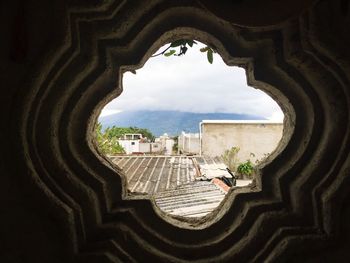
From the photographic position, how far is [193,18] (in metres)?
1.18

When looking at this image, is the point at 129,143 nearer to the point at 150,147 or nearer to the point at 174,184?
the point at 150,147

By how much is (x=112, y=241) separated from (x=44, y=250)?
215 millimetres

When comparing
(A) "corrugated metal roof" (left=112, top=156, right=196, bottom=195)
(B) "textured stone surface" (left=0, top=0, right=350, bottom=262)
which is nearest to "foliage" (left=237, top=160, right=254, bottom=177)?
(A) "corrugated metal roof" (left=112, top=156, right=196, bottom=195)

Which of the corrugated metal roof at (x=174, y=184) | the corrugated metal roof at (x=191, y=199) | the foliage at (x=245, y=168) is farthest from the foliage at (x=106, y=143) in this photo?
the corrugated metal roof at (x=191, y=199)

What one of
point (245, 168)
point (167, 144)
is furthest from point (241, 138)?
point (167, 144)

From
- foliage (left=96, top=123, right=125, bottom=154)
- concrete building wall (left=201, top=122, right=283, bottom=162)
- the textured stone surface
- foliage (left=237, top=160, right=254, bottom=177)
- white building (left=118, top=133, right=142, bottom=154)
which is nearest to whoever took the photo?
the textured stone surface

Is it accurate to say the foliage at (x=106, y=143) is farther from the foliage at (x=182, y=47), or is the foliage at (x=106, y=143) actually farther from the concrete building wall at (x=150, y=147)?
the concrete building wall at (x=150, y=147)

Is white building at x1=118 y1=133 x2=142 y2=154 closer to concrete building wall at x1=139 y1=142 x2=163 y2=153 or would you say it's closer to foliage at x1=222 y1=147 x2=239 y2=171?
concrete building wall at x1=139 y1=142 x2=163 y2=153

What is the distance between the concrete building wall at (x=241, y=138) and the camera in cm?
1669

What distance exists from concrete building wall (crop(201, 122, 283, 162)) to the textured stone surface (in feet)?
50.6

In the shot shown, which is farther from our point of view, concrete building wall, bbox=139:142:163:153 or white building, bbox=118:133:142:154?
concrete building wall, bbox=139:142:163:153

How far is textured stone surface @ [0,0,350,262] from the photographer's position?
42.3 inches

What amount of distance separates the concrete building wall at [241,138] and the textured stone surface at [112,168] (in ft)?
50.6

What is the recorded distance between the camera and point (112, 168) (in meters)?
1.23
